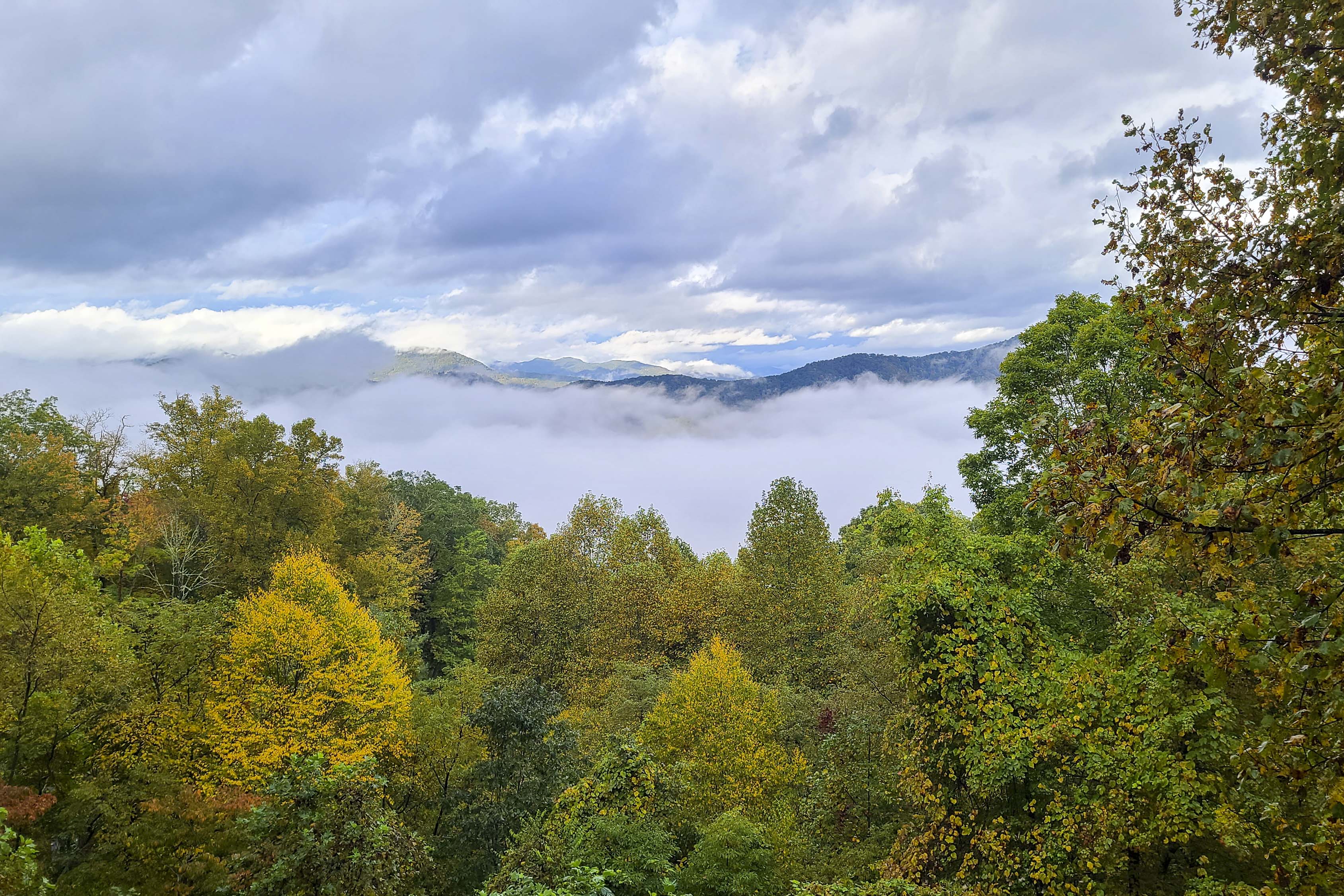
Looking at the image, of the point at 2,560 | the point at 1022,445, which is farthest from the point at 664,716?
the point at 2,560

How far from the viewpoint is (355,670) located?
21.4 meters

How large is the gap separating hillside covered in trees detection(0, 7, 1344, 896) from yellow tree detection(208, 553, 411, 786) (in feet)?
0.44

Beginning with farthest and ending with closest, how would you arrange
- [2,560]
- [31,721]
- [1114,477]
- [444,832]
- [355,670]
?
[355,670]
[444,832]
[2,560]
[31,721]
[1114,477]

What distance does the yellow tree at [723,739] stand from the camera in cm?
1958

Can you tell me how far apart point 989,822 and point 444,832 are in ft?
51.9

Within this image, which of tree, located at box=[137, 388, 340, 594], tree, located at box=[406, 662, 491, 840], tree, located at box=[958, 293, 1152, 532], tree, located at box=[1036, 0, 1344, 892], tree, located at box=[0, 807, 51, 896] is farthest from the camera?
tree, located at box=[137, 388, 340, 594]

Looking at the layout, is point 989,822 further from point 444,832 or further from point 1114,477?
point 444,832

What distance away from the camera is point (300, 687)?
67.4ft

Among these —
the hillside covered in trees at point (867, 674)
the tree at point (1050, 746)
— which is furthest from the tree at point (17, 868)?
the tree at point (1050, 746)

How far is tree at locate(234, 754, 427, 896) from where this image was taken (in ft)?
30.3

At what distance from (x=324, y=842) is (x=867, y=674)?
19.6m

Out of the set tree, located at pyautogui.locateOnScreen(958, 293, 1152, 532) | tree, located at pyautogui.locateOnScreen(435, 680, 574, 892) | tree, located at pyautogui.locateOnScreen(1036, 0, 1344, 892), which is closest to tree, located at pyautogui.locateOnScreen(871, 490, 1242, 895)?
tree, located at pyautogui.locateOnScreen(1036, 0, 1344, 892)

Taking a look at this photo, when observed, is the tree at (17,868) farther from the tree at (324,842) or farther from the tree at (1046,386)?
the tree at (1046,386)

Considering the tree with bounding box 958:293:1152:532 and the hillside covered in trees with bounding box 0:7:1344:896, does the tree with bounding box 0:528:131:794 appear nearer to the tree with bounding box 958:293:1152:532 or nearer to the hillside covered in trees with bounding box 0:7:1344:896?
the hillside covered in trees with bounding box 0:7:1344:896
